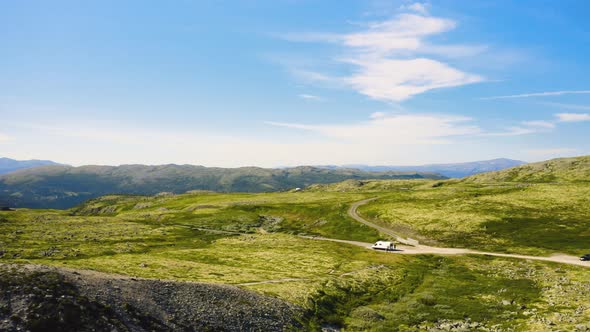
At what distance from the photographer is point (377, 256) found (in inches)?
3622

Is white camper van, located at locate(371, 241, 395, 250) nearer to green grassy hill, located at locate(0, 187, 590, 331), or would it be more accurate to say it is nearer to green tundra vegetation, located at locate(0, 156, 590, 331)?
green tundra vegetation, located at locate(0, 156, 590, 331)

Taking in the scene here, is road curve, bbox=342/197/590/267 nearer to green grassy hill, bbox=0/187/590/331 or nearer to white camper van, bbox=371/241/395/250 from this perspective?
white camper van, bbox=371/241/395/250

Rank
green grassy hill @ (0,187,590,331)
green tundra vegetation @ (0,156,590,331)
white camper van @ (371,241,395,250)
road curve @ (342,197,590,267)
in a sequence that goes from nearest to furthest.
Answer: green grassy hill @ (0,187,590,331), green tundra vegetation @ (0,156,590,331), road curve @ (342,197,590,267), white camper van @ (371,241,395,250)

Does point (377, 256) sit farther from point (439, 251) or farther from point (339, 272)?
point (339, 272)

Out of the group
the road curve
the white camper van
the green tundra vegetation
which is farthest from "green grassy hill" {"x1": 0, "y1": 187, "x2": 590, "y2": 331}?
the white camper van

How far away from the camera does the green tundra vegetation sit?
52125 millimetres

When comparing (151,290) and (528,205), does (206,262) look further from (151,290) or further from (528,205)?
(528,205)

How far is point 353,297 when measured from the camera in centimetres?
5966

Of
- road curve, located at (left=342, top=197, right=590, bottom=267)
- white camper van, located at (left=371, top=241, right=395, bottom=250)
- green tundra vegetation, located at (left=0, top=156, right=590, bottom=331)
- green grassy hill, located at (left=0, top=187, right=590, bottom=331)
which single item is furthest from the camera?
white camper van, located at (left=371, top=241, right=395, bottom=250)

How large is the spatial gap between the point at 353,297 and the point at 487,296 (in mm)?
23684

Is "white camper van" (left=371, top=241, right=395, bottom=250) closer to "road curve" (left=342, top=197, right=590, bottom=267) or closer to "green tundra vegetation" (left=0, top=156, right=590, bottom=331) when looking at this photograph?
"road curve" (left=342, top=197, right=590, bottom=267)

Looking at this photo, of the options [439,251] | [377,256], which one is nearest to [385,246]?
[377,256]

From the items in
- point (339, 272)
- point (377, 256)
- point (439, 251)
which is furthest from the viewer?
point (439, 251)

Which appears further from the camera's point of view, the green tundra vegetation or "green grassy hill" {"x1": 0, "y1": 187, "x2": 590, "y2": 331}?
the green tundra vegetation
